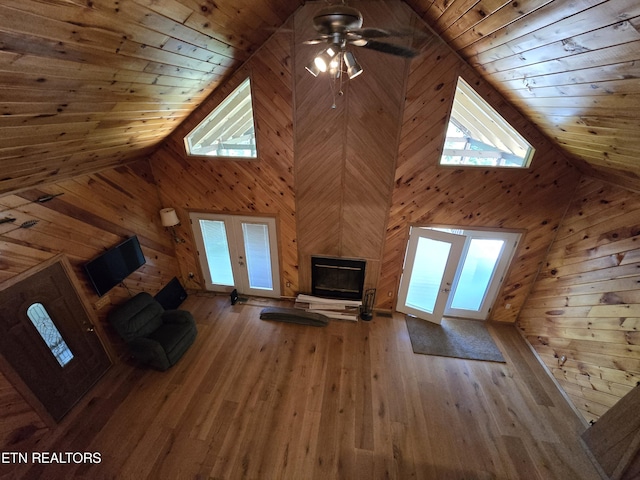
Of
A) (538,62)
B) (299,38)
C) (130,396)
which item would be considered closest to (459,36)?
(538,62)

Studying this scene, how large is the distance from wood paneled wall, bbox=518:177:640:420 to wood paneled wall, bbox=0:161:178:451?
649 centimetres

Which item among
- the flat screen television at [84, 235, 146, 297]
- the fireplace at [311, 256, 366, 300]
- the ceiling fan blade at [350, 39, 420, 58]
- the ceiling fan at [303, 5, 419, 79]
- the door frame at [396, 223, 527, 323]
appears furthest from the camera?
the fireplace at [311, 256, 366, 300]

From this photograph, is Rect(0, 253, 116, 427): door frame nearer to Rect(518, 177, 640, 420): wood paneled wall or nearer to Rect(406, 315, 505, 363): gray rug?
Rect(406, 315, 505, 363): gray rug

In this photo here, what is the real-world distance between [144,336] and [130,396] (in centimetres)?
79

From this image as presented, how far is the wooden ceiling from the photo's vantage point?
5.01 feet

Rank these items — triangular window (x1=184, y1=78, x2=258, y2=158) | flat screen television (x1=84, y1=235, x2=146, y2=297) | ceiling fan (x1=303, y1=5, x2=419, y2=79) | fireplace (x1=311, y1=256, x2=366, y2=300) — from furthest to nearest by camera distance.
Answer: fireplace (x1=311, y1=256, x2=366, y2=300)
triangular window (x1=184, y1=78, x2=258, y2=158)
flat screen television (x1=84, y1=235, x2=146, y2=297)
ceiling fan (x1=303, y1=5, x2=419, y2=79)

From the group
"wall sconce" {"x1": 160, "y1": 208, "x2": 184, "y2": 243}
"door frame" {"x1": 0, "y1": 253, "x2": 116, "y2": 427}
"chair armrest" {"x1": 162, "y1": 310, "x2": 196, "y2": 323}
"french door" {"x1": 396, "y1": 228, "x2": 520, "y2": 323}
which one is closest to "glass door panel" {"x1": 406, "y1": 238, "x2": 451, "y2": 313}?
"french door" {"x1": 396, "y1": 228, "x2": 520, "y2": 323}

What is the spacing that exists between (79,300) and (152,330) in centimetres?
107

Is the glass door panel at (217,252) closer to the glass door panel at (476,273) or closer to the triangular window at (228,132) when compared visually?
the triangular window at (228,132)

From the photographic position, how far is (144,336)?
13.6 feet

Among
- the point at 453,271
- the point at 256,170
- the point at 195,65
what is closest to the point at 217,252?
the point at 256,170

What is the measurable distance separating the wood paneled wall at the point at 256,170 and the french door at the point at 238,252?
0.16m

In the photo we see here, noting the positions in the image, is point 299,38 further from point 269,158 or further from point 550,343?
point 550,343

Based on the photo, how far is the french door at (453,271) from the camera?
14.6 feet
